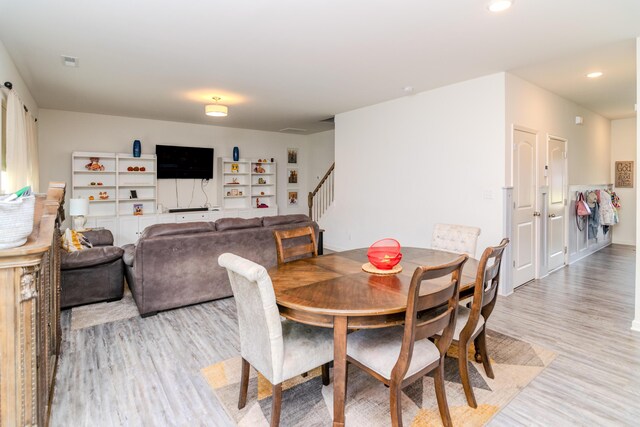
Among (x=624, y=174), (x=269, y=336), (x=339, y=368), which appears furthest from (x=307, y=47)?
(x=624, y=174)

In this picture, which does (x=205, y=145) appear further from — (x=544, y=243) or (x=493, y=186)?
(x=544, y=243)

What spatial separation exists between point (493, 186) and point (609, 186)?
190 inches

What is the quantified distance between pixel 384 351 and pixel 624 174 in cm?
799

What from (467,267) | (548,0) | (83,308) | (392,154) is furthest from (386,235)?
(83,308)

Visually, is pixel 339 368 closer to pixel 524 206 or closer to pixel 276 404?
pixel 276 404

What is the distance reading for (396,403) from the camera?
67.1 inches

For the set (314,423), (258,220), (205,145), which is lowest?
(314,423)

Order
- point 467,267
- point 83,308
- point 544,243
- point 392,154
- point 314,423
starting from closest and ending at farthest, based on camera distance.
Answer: point 314,423 < point 467,267 < point 83,308 < point 544,243 < point 392,154

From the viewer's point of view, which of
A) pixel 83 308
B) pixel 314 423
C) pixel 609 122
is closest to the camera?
pixel 314 423

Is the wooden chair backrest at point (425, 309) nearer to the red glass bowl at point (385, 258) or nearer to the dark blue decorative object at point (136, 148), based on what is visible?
the red glass bowl at point (385, 258)

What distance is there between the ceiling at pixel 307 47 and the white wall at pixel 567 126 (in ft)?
0.56

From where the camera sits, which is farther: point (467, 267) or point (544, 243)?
point (544, 243)

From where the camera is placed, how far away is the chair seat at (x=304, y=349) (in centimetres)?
178

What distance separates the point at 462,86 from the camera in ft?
14.3
